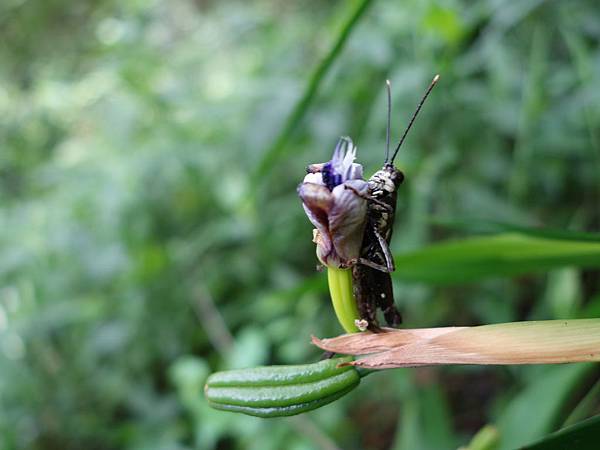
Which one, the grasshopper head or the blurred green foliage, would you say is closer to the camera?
the grasshopper head

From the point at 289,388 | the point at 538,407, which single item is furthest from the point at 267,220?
the point at 289,388

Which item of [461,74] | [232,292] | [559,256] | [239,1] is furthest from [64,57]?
[559,256]

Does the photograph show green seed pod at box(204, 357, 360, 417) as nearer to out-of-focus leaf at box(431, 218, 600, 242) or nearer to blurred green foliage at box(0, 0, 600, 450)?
out-of-focus leaf at box(431, 218, 600, 242)

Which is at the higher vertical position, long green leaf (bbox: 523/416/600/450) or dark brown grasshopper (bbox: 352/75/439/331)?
dark brown grasshopper (bbox: 352/75/439/331)

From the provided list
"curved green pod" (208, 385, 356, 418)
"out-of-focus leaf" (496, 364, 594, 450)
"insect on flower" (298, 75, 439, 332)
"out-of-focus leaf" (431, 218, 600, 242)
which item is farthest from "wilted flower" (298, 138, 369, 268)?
"out-of-focus leaf" (496, 364, 594, 450)

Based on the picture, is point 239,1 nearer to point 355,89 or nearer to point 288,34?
point 288,34

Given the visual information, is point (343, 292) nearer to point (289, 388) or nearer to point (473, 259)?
point (289, 388)

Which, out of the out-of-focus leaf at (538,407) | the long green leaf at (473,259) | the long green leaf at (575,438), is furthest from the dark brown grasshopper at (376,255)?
the out-of-focus leaf at (538,407)
